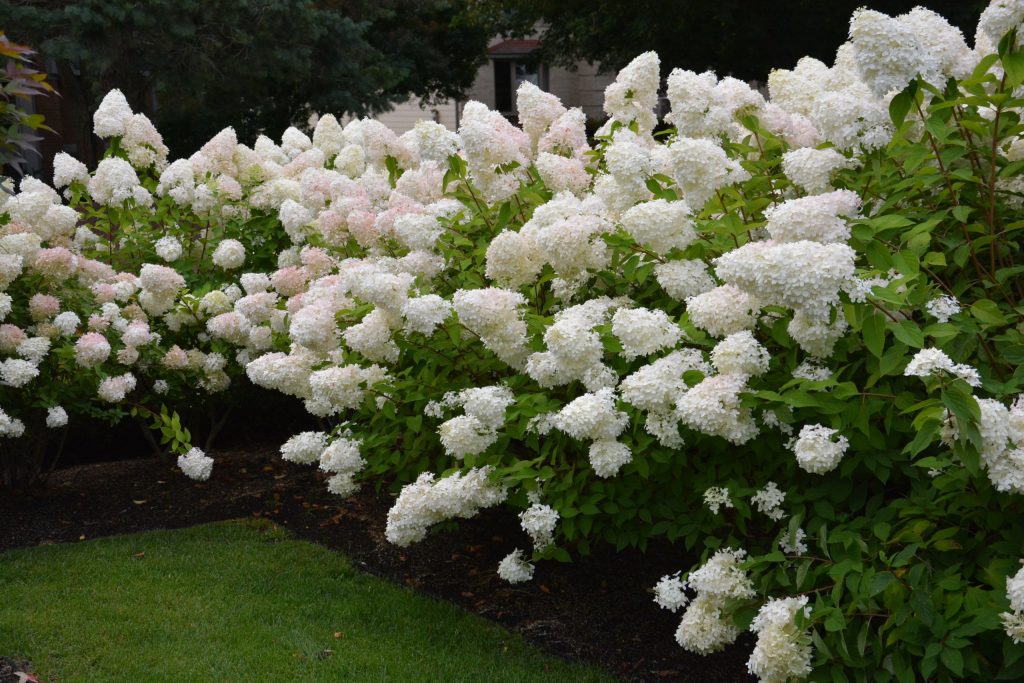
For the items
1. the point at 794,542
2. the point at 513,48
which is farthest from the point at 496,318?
the point at 513,48

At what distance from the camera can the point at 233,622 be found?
4582 millimetres

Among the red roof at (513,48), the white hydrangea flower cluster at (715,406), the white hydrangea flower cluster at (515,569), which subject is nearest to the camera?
the white hydrangea flower cluster at (715,406)

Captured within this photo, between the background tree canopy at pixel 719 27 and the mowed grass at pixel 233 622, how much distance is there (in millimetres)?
13401

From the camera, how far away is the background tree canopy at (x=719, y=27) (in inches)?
655

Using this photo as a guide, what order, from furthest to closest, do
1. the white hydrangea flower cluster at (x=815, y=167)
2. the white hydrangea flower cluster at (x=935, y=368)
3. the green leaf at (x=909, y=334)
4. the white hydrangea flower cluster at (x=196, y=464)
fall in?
1. the white hydrangea flower cluster at (x=196, y=464)
2. the white hydrangea flower cluster at (x=815, y=167)
3. the green leaf at (x=909, y=334)
4. the white hydrangea flower cluster at (x=935, y=368)

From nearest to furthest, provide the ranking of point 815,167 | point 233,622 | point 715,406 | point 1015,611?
point 1015,611 < point 715,406 < point 815,167 < point 233,622

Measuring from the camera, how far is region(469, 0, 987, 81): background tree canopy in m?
16.6

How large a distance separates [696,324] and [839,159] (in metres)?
0.76

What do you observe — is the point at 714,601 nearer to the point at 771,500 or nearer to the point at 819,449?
the point at 771,500

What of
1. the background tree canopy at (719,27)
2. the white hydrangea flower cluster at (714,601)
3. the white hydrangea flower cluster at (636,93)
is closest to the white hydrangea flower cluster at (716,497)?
the white hydrangea flower cluster at (714,601)

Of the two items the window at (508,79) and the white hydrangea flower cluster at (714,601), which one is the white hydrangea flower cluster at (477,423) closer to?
the white hydrangea flower cluster at (714,601)

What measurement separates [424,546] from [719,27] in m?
14.5

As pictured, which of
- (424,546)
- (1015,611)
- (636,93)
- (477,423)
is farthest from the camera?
(424,546)

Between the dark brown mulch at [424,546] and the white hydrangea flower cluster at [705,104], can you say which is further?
the dark brown mulch at [424,546]
